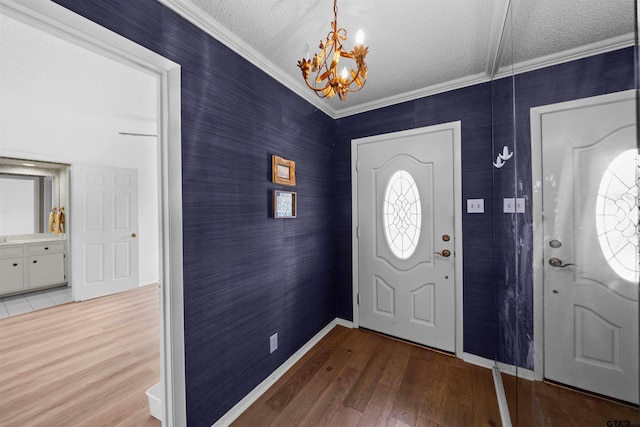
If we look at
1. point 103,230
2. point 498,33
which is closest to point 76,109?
point 103,230

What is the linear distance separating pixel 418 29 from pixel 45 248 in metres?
5.81

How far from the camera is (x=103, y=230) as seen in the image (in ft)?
13.0

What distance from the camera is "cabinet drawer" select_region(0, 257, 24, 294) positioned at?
12.0 ft

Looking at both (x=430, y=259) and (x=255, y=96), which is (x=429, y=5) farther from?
(x=430, y=259)

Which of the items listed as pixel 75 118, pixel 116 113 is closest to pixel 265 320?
pixel 116 113

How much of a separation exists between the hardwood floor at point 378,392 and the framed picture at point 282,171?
5.07 ft

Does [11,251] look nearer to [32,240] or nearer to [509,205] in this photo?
[32,240]

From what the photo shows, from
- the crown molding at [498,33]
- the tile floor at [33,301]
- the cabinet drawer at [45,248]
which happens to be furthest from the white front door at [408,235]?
the cabinet drawer at [45,248]

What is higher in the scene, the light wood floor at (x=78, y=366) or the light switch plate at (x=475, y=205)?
the light switch plate at (x=475, y=205)

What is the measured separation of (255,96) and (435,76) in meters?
1.49

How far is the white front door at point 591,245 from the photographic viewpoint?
2.11 ft

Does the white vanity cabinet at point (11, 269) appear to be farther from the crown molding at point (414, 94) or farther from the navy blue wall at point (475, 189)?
the navy blue wall at point (475, 189)

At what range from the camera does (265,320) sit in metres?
1.91

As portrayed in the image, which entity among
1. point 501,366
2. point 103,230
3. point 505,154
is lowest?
point 501,366
